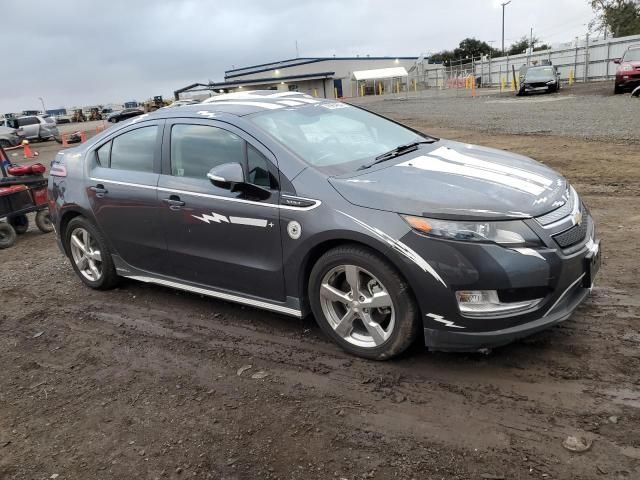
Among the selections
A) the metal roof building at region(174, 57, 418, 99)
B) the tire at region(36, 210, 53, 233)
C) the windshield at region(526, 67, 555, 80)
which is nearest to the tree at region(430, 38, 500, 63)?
the metal roof building at region(174, 57, 418, 99)

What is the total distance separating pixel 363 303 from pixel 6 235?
667 cm

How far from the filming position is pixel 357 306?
137 inches

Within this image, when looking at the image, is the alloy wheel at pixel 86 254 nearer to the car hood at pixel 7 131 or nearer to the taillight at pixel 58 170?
the taillight at pixel 58 170

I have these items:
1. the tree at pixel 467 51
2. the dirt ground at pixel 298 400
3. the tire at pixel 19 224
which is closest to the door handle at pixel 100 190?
the dirt ground at pixel 298 400

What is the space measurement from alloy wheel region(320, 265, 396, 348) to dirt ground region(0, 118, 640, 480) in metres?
0.19

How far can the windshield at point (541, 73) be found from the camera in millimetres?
27891

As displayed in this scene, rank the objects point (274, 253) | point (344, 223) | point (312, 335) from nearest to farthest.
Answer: point (344, 223)
point (274, 253)
point (312, 335)

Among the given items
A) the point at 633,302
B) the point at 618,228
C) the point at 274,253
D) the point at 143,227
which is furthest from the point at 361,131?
the point at 618,228

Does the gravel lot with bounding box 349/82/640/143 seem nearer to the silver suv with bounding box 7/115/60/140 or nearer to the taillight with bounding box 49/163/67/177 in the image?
the taillight with bounding box 49/163/67/177

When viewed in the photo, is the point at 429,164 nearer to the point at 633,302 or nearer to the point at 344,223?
the point at 344,223

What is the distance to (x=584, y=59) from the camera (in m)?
35.4

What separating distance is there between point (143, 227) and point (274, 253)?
4.73ft

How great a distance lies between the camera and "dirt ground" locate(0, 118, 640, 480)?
267cm

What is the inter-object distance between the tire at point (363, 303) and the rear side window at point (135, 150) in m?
1.92
